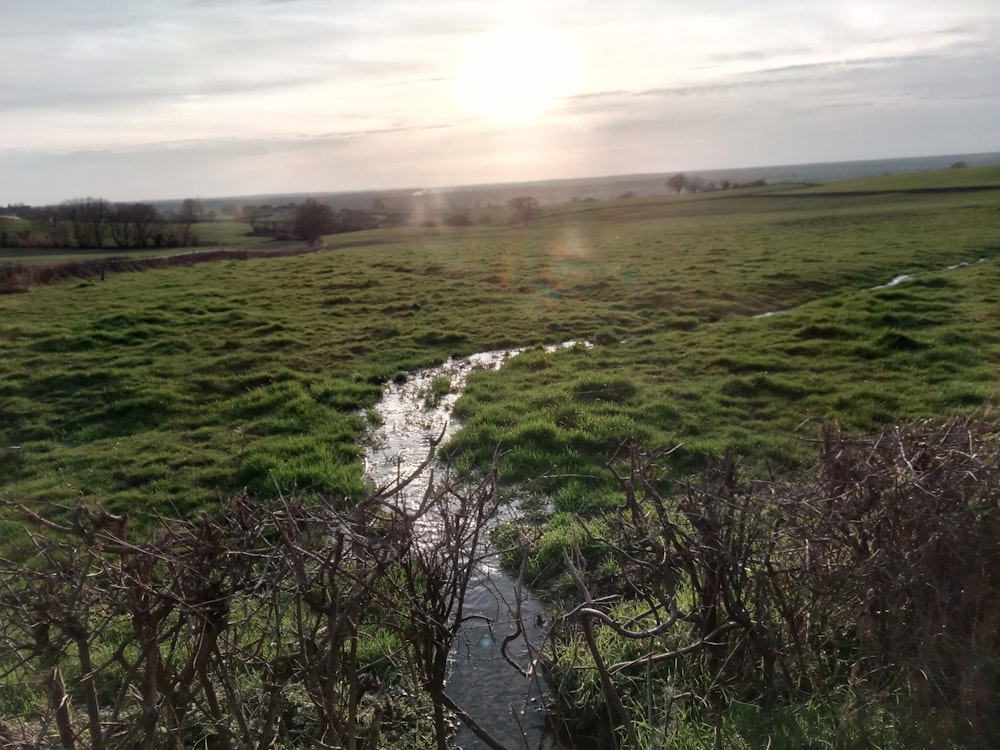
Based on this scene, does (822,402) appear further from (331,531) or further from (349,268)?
(349,268)

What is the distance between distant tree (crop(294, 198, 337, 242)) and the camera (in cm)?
5012

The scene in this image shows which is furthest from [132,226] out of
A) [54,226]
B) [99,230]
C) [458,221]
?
[458,221]

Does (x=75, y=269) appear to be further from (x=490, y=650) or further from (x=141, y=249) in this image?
(x=490, y=650)

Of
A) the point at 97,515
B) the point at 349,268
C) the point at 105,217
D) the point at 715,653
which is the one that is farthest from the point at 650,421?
Answer: the point at 105,217

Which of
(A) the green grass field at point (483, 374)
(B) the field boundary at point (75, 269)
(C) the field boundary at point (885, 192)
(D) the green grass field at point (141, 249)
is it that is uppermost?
(C) the field boundary at point (885, 192)

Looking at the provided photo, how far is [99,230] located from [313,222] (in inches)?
521

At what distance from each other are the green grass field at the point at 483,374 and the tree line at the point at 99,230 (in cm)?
1981

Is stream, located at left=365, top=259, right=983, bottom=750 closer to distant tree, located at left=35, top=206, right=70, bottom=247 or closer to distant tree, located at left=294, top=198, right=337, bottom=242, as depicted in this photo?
distant tree, located at left=35, top=206, right=70, bottom=247

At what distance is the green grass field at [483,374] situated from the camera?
828cm

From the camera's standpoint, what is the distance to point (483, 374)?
38.7ft

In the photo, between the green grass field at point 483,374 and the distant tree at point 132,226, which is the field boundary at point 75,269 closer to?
the green grass field at point 483,374

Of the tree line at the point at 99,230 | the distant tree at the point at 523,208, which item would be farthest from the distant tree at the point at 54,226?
the distant tree at the point at 523,208

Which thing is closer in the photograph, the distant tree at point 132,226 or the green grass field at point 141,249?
the green grass field at point 141,249

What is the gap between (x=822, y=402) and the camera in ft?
31.2
